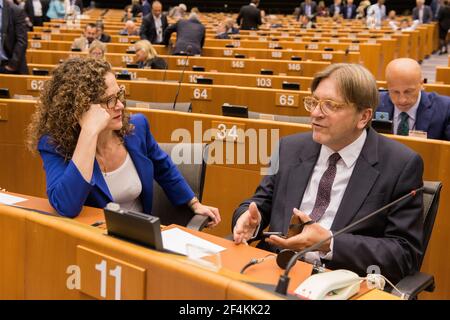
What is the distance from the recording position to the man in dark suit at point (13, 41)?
6.79 m

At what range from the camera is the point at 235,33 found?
1232 cm

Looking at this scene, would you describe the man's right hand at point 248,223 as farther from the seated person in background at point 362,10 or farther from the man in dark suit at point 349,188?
the seated person in background at point 362,10

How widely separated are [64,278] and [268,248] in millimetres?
1088

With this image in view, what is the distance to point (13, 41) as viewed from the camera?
6887 mm

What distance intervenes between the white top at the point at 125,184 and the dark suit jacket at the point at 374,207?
0.64 metres

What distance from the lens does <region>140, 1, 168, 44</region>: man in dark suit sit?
9984 mm

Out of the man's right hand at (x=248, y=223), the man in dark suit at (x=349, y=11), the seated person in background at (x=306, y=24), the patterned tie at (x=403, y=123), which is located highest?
the man in dark suit at (x=349, y=11)

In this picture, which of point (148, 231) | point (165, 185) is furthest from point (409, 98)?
point (148, 231)

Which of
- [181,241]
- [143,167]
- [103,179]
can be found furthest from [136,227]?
[143,167]

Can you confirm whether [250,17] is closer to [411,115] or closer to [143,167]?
[411,115]

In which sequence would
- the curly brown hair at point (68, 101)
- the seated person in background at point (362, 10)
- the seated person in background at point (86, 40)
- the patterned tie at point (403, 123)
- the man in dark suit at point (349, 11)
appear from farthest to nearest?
the man in dark suit at point (349, 11)
the seated person in background at point (362, 10)
the seated person in background at point (86, 40)
the patterned tie at point (403, 123)
the curly brown hair at point (68, 101)

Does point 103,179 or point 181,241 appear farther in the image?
point 103,179

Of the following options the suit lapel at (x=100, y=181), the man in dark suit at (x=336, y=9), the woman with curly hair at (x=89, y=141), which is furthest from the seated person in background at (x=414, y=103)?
the man in dark suit at (x=336, y=9)

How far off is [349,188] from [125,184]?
38.4 inches
